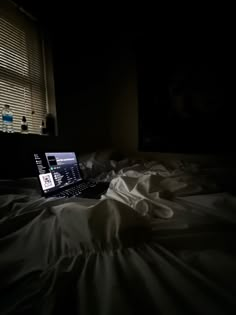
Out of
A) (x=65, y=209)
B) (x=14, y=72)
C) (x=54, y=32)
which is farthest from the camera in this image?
(x=54, y=32)

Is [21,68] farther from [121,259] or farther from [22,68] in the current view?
[121,259]

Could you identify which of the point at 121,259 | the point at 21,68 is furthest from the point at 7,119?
the point at 121,259

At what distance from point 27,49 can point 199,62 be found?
4.63ft

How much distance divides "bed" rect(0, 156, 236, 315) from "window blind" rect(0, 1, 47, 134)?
1.09 meters

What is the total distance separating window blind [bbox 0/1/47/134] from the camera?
1.28 m

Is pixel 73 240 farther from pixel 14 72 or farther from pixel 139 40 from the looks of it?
pixel 139 40

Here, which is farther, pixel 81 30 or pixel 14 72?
pixel 81 30

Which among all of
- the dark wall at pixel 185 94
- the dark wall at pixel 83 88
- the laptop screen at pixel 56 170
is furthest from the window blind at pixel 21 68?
the dark wall at pixel 185 94

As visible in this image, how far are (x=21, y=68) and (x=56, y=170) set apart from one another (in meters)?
0.96

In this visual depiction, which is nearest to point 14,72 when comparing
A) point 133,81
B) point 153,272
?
point 133,81

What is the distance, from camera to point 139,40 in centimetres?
180

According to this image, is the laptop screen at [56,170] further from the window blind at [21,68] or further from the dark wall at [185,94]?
the dark wall at [185,94]

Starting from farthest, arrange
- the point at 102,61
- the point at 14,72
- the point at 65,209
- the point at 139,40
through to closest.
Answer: the point at 102,61
the point at 139,40
the point at 14,72
the point at 65,209

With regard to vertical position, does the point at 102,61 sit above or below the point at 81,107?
above
